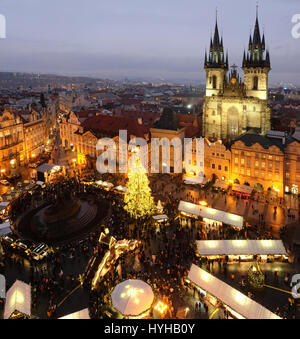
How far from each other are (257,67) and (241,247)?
4257 cm

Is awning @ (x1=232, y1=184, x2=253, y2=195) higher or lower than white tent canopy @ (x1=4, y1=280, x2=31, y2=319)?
higher

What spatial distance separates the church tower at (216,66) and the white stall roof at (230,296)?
158 feet

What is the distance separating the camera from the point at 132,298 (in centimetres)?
2242

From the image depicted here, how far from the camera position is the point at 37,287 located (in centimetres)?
2641

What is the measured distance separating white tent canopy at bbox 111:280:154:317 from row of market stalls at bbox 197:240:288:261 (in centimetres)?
829

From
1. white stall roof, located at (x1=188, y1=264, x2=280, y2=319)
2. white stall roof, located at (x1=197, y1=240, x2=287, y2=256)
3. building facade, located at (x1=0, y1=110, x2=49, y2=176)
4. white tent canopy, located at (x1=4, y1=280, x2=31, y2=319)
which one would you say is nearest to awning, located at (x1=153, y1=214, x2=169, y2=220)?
white stall roof, located at (x1=197, y1=240, x2=287, y2=256)

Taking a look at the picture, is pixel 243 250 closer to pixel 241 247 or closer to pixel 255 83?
pixel 241 247

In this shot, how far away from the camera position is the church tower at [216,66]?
63.8m

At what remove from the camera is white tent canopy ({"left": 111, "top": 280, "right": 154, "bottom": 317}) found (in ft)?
71.3

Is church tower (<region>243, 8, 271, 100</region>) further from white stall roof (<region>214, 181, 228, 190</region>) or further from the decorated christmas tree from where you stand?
the decorated christmas tree

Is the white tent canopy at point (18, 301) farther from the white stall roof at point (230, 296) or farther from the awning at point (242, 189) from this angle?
the awning at point (242, 189)

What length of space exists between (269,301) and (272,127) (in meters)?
47.8

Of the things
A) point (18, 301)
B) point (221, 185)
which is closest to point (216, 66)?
point (221, 185)
